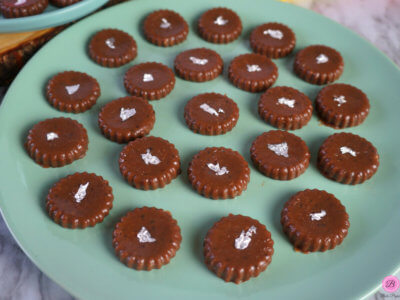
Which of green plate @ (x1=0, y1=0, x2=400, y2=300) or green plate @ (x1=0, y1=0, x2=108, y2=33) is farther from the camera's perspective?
green plate @ (x1=0, y1=0, x2=108, y2=33)

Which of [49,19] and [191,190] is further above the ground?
[49,19]

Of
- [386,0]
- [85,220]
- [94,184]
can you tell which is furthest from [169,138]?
[386,0]

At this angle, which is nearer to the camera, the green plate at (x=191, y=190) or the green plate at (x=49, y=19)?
the green plate at (x=191, y=190)

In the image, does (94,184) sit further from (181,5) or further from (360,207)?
(181,5)

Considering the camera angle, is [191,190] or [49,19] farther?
[49,19]
